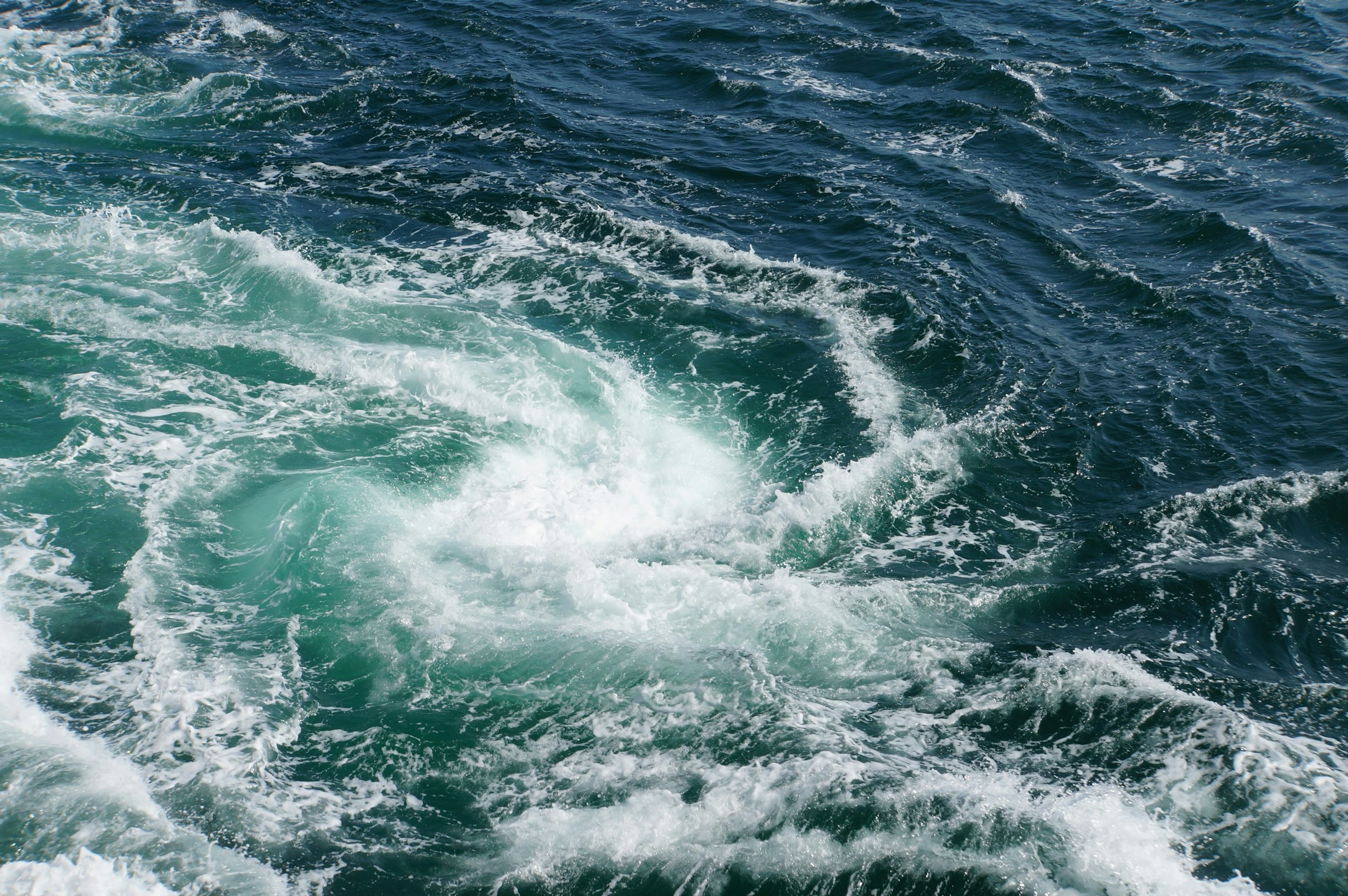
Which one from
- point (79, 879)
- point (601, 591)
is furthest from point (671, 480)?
point (79, 879)

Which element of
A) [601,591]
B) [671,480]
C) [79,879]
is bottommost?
[79,879]

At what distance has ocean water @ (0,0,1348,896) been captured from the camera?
33.3 ft

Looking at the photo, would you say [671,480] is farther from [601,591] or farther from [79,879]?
[79,879]

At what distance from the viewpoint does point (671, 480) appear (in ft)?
52.1

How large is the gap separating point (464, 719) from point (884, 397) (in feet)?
33.8

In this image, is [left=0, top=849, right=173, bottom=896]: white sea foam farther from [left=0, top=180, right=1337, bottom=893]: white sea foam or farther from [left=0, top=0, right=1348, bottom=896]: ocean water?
[left=0, top=180, right=1337, bottom=893]: white sea foam

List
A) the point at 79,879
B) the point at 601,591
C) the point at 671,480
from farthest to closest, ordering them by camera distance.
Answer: the point at 671,480
the point at 601,591
the point at 79,879

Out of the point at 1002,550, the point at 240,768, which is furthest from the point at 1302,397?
the point at 240,768

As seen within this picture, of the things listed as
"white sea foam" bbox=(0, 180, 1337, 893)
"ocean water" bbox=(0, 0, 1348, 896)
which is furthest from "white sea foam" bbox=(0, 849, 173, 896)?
"white sea foam" bbox=(0, 180, 1337, 893)

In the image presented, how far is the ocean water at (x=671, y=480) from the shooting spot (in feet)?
33.3

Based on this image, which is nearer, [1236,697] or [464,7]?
[1236,697]

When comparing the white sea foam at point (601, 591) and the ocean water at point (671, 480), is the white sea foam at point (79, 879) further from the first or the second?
the white sea foam at point (601, 591)

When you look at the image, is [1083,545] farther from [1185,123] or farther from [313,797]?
[1185,123]

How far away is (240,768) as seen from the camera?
1062 cm
